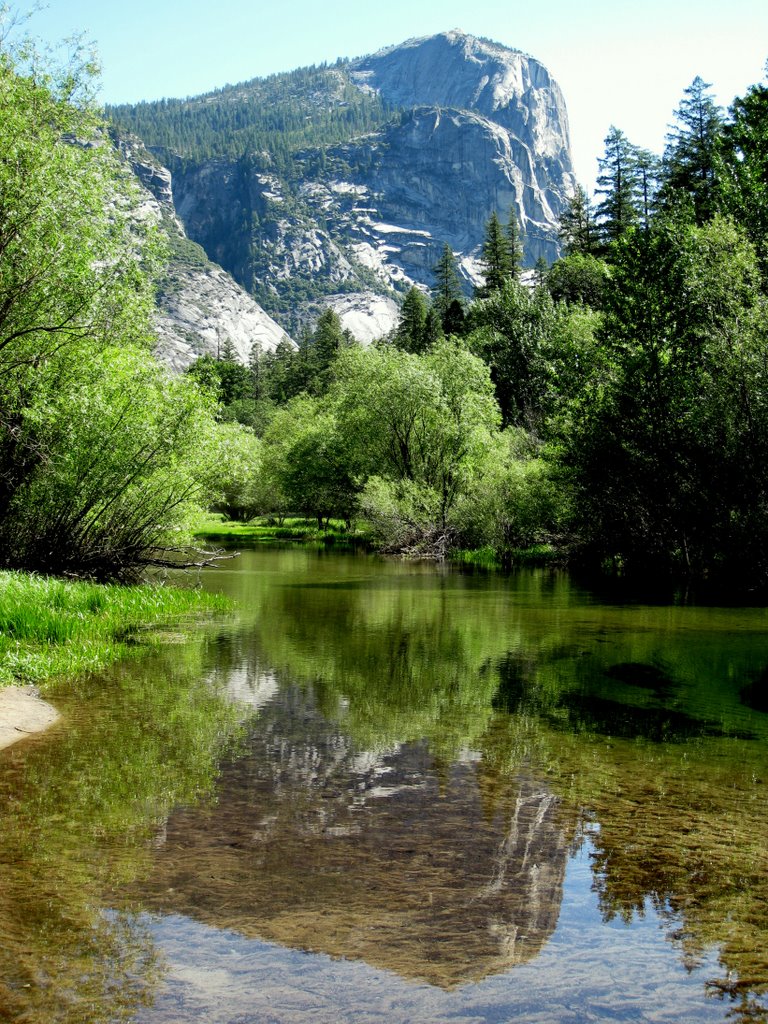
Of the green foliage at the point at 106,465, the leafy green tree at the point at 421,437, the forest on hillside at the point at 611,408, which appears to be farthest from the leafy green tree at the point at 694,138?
the green foliage at the point at 106,465

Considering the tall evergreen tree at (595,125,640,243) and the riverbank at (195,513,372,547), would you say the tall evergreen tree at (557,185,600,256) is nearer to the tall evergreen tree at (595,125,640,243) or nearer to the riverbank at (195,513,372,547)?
the tall evergreen tree at (595,125,640,243)

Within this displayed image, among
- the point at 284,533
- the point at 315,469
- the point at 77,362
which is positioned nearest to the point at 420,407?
the point at 315,469

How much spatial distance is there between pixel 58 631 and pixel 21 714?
4801 mm

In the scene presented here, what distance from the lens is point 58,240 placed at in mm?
17969

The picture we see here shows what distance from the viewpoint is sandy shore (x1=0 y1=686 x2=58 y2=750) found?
33.8ft

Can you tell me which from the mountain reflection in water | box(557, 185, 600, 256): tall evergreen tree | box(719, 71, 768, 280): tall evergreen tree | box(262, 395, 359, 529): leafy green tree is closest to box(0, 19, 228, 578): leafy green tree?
the mountain reflection in water

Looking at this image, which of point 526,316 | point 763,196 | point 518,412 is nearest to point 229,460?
point 763,196

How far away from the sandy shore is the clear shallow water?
1.02 feet

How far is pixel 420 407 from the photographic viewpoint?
49875 millimetres

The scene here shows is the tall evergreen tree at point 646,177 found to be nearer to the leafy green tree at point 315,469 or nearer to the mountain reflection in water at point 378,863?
the leafy green tree at point 315,469

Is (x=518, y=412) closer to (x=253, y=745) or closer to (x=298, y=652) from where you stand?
(x=298, y=652)

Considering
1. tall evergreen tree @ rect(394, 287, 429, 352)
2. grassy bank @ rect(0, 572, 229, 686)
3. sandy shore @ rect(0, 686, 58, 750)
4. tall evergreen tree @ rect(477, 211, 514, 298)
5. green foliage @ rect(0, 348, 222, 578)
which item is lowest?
sandy shore @ rect(0, 686, 58, 750)

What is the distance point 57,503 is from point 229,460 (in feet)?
15.4

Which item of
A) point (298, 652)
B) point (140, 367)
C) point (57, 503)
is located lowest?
point (298, 652)
